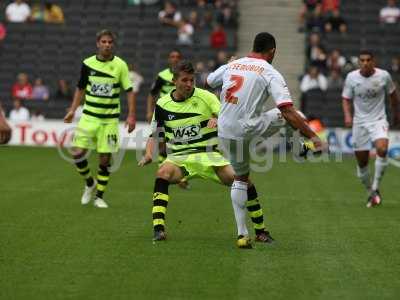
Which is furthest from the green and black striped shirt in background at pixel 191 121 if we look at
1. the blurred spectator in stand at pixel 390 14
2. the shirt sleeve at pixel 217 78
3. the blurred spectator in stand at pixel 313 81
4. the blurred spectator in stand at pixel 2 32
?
the blurred spectator in stand at pixel 2 32

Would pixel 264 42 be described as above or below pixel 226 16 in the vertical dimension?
above

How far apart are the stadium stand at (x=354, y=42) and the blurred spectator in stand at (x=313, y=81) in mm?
144

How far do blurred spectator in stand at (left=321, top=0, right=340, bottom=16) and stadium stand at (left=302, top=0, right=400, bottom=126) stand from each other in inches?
23.4

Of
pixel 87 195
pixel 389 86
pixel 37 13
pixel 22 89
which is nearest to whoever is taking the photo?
pixel 87 195

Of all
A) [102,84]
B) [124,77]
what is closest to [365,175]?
[124,77]

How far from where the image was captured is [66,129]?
1112 inches

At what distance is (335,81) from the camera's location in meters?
30.3

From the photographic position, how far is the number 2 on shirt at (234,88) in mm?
9859

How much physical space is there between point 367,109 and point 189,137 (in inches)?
209

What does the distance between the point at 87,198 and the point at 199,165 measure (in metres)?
4.07

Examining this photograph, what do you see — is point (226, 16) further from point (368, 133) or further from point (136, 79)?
point (368, 133)

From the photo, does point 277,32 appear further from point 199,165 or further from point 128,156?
point 199,165

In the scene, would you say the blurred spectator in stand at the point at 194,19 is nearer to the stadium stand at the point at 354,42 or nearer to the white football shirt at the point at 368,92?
the stadium stand at the point at 354,42

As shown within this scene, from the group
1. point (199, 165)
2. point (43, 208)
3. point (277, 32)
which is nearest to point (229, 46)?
point (277, 32)
